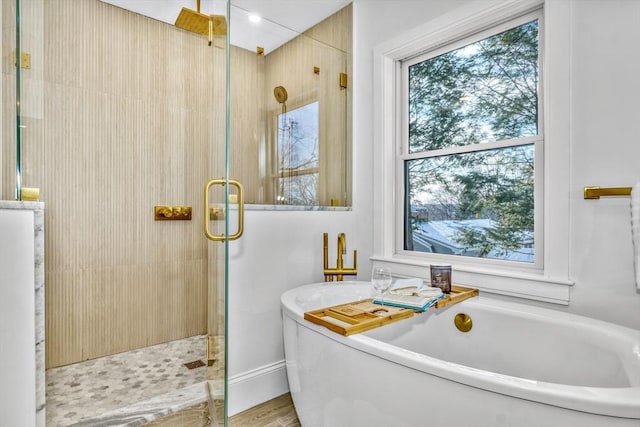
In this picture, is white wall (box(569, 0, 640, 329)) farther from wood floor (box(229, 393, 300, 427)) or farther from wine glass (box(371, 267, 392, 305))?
wood floor (box(229, 393, 300, 427))

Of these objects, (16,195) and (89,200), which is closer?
(16,195)

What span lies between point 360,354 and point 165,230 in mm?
1934

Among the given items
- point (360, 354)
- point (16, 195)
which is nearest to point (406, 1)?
point (360, 354)

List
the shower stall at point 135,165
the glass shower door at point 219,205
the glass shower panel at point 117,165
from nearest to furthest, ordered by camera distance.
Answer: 1. the glass shower door at point 219,205
2. the shower stall at point 135,165
3. the glass shower panel at point 117,165

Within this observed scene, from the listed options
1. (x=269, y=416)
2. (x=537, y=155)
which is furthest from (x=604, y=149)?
(x=269, y=416)

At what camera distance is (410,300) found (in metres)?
1.46

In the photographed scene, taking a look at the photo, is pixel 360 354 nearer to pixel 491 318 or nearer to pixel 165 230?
pixel 491 318

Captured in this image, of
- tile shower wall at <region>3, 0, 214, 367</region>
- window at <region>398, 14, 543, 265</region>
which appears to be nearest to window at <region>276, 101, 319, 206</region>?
window at <region>398, 14, 543, 265</region>

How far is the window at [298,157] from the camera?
2.20m

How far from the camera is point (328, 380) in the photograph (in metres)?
1.28

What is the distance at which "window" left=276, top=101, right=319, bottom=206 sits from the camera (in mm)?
→ 2201

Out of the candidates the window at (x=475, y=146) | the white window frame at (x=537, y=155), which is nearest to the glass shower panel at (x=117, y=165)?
the white window frame at (x=537, y=155)

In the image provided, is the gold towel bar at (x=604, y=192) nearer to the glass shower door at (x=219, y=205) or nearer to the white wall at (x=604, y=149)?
the white wall at (x=604, y=149)

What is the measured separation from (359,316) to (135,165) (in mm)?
1978
